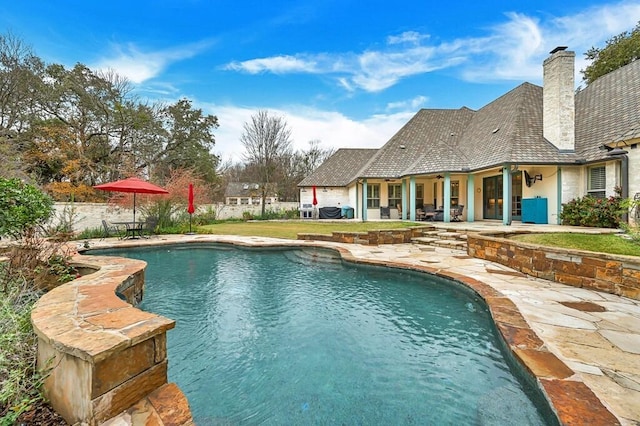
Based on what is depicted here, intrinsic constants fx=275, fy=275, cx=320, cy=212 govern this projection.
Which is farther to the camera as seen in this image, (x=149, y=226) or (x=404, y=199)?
(x=404, y=199)

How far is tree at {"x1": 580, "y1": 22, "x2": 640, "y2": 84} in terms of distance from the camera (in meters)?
15.5

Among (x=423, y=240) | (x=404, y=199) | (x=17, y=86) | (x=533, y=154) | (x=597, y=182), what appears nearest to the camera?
(x=423, y=240)

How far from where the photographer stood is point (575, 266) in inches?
181

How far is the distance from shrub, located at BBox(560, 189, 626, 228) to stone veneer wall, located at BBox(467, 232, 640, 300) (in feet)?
16.5

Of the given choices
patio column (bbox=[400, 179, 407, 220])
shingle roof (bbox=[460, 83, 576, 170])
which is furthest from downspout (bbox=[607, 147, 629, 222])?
patio column (bbox=[400, 179, 407, 220])

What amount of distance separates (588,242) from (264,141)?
20362mm

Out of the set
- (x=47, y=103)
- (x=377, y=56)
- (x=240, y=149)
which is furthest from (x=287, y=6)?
(x=47, y=103)

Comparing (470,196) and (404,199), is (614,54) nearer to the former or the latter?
(470,196)

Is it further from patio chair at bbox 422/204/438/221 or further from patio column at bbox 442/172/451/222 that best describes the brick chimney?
patio chair at bbox 422/204/438/221

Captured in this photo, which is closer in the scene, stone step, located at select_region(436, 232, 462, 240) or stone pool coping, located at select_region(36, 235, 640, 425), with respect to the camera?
stone pool coping, located at select_region(36, 235, 640, 425)

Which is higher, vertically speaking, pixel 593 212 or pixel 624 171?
pixel 624 171

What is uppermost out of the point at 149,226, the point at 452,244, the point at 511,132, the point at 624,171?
the point at 511,132

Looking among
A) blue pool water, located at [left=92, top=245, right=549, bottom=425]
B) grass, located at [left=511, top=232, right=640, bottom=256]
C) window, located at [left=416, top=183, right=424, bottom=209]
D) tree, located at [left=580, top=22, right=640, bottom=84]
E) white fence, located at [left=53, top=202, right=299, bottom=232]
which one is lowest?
blue pool water, located at [left=92, top=245, right=549, bottom=425]

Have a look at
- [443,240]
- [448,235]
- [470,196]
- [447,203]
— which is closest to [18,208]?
[443,240]
